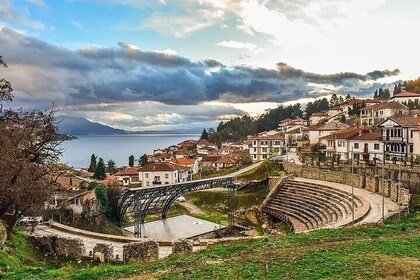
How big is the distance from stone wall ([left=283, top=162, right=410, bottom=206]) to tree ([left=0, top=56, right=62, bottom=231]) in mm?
26007

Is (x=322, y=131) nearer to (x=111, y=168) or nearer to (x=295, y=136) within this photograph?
(x=295, y=136)

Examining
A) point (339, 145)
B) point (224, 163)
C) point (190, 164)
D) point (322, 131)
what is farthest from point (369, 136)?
point (190, 164)

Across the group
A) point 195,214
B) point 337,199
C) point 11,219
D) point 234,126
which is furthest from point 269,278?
point 234,126

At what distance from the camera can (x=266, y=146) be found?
91.6m

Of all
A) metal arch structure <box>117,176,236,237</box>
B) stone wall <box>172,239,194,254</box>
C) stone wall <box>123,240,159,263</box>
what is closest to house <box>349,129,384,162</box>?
metal arch structure <box>117,176,236,237</box>

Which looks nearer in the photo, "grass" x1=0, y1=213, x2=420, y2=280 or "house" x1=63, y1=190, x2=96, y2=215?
"grass" x1=0, y1=213, x2=420, y2=280

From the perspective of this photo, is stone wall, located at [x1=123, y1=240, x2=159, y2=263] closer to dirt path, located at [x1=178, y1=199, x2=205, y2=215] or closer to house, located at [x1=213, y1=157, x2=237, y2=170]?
dirt path, located at [x1=178, y1=199, x2=205, y2=215]

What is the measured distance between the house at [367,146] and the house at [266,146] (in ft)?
110

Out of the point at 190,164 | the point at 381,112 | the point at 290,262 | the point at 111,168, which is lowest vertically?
the point at 111,168

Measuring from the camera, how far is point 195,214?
53.3 metres

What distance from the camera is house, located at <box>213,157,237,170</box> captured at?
9290 centimetres

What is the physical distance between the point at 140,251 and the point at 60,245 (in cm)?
538

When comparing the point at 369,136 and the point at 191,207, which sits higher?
the point at 369,136

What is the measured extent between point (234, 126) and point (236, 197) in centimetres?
12750
